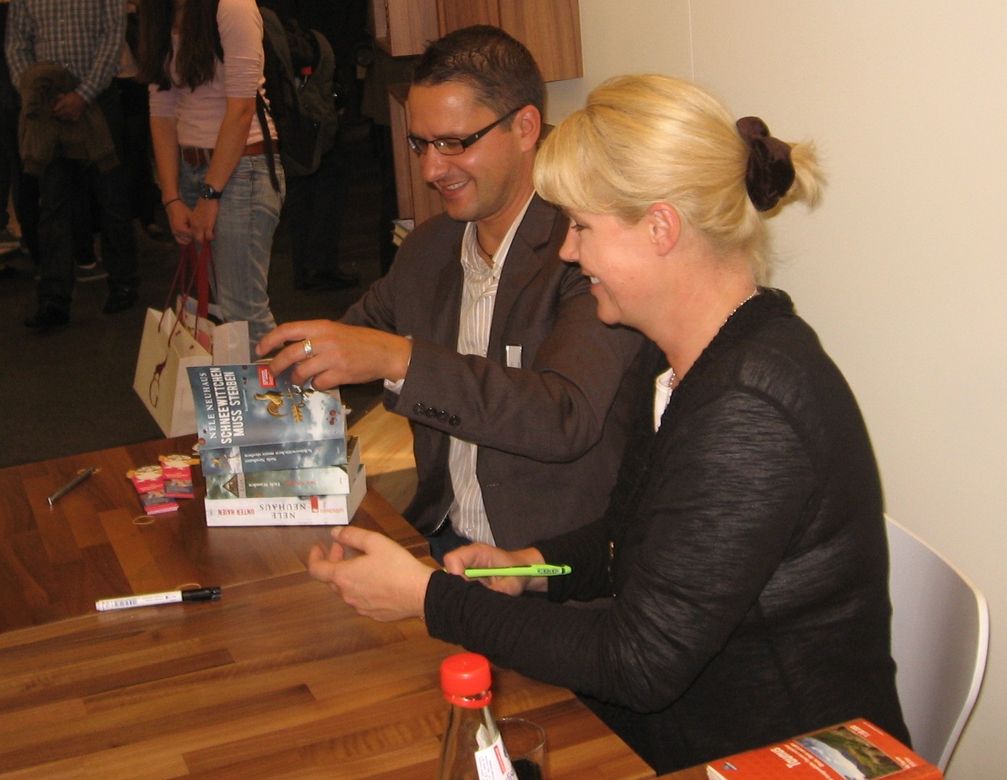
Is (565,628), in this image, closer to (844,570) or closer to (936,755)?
(844,570)

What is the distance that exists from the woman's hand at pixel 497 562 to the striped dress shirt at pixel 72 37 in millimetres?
4268

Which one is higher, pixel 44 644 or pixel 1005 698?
pixel 44 644

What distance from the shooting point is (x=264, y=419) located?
179 cm

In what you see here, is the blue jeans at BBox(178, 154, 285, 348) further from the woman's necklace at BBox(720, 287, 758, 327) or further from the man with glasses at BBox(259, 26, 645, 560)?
the woman's necklace at BBox(720, 287, 758, 327)

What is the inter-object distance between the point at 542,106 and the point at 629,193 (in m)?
0.89

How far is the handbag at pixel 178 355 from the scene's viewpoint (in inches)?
83.3

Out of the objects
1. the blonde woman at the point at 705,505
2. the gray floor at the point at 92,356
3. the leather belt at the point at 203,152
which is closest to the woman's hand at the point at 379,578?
the blonde woman at the point at 705,505

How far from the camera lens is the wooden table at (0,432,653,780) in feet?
4.17

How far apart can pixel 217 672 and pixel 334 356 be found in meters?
0.47

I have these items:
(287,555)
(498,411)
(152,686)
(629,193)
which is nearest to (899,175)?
(629,193)

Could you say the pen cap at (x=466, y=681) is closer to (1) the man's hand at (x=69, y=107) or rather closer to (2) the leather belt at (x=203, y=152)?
(2) the leather belt at (x=203, y=152)

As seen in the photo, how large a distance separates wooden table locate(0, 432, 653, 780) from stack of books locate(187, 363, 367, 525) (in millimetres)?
39

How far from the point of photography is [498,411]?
175 centimetres

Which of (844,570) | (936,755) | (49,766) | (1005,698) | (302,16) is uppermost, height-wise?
(302,16)
